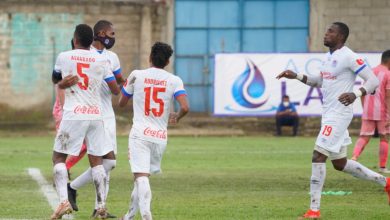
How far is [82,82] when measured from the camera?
13.5m

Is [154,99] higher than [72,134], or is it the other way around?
[154,99]

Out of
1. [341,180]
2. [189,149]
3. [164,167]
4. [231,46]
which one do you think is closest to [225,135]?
[231,46]

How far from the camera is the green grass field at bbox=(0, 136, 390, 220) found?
14.4 metres

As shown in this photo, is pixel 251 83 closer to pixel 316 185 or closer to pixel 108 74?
pixel 316 185

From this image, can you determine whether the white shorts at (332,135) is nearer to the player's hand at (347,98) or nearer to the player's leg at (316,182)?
the player's leg at (316,182)

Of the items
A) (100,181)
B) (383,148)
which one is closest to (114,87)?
(100,181)

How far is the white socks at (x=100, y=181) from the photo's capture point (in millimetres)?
13641

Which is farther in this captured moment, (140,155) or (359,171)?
(359,171)

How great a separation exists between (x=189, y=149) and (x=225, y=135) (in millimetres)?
7134

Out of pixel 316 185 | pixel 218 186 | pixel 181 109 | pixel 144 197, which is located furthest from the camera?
pixel 218 186

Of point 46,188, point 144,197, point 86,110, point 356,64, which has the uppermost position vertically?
point 356,64

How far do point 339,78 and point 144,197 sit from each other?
10.4 ft

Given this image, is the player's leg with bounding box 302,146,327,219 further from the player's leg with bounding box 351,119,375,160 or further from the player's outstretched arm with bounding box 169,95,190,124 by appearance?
the player's leg with bounding box 351,119,375,160

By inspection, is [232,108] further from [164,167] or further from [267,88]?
[164,167]
